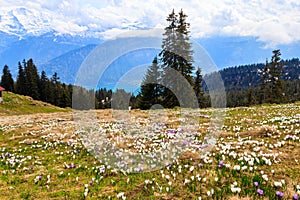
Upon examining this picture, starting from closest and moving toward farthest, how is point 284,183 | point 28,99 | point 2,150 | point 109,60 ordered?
point 284,183
point 2,150
point 109,60
point 28,99

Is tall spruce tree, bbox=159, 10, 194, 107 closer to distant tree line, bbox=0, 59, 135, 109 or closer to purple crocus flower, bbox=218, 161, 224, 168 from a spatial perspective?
purple crocus flower, bbox=218, 161, 224, 168

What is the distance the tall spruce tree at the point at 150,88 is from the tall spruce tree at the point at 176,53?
9372mm

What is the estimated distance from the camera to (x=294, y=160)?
8453mm

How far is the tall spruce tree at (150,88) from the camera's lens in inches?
2272

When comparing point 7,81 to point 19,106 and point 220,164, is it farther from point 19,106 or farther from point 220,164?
point 220,164

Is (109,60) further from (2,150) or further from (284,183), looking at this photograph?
(284,183)

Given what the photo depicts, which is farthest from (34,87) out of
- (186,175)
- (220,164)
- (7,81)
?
(220,164)

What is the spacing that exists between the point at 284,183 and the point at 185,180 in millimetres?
2794

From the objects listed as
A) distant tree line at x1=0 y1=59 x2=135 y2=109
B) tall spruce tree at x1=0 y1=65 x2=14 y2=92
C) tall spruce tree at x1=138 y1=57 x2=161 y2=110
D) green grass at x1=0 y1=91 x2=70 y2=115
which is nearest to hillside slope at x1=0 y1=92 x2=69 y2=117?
green grass at x1=0 y1=91 x2=70 y2=115

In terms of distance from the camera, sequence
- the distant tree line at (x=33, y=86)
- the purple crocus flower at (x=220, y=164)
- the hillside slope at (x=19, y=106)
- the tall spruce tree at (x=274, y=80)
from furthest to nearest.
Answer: the distant tree line at (x=33, y=86), the hillside slope at (x=19, y=106), the tall spruce tree at (x=274, y=80), the purple crocus flower at (x=220, y=164)

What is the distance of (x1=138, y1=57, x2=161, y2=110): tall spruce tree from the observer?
5771cm

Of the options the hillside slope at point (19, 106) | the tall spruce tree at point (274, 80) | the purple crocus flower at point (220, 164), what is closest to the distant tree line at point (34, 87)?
the hillside slope at point (19, 106)

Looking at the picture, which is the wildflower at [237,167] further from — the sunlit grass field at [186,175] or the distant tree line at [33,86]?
the distant tree line at [33,86]

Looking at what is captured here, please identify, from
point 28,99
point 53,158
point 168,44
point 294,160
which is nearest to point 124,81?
point 53,158
